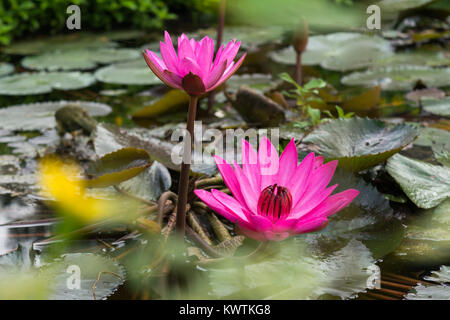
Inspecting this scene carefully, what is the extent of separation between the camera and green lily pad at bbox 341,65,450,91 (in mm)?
2084

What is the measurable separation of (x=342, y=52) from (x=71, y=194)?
76.0 inches

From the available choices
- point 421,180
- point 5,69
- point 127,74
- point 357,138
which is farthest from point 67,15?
point 421,180

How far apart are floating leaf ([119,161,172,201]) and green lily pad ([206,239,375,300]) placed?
30cm

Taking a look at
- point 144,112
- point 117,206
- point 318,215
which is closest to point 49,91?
point 144,112

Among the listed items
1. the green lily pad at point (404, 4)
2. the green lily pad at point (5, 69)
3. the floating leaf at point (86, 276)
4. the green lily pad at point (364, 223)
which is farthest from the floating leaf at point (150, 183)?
the green lily pad at point (404, 4)

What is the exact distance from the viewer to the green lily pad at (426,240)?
0.93 m

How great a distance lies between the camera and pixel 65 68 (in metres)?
2.55

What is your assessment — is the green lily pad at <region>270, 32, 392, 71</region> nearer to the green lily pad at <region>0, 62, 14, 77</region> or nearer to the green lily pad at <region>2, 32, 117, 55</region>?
the green lily pad at <region>2, 32, 117, 55</region>

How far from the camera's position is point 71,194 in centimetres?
121

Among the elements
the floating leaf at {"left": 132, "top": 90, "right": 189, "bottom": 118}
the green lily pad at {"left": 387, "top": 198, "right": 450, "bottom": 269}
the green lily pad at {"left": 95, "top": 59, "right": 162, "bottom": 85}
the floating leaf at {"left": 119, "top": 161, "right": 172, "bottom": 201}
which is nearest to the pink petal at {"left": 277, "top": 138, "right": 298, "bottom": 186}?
the green lily pad at {"left": 387, "top": 198, "right": 450, "bottom": 269}

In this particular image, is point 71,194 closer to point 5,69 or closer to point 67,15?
point 5,69

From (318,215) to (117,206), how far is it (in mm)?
566

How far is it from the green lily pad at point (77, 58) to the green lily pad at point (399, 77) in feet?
3.97
